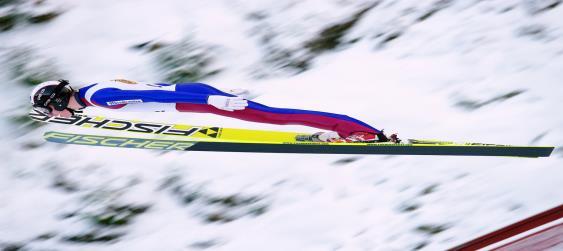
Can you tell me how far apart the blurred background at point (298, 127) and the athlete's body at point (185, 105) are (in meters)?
0.43

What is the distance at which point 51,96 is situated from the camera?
3537 millimetres

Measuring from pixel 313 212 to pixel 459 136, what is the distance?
1090mm

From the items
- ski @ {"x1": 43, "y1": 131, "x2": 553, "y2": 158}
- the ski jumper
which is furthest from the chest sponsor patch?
ski @ {"x1": 43, "y1": 131, "x2": 553, "y2": 158}

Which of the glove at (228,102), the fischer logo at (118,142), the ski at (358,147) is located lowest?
the ski at (358,147)

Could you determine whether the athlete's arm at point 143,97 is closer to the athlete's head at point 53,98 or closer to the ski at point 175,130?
the athlete's head at point 53,98

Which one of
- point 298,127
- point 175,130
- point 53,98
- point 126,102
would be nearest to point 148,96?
point 126,102

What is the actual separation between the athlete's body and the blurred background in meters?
0.43

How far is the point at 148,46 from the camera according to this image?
455 cm

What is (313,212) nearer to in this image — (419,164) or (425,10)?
(419,164)

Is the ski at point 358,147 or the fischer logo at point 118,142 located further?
the fischer logo at point 118,142

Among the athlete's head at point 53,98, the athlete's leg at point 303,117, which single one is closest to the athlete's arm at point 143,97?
the athlete's leg at point 303,117

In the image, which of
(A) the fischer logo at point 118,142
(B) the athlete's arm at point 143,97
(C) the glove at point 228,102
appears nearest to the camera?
(C) the glove at point 228,102

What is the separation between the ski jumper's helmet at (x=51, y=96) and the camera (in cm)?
354

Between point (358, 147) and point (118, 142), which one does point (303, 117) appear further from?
point (118, 142)
